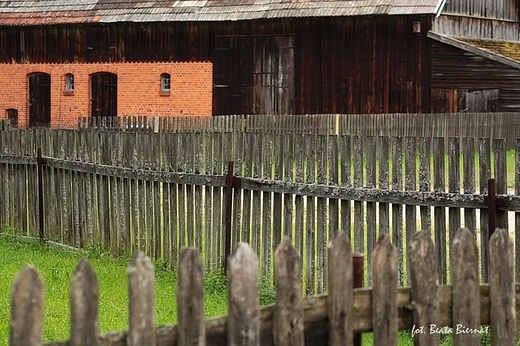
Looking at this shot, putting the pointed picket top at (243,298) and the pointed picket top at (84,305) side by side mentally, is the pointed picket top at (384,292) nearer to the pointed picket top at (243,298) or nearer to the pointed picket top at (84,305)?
the pointed picket top at (243,298)

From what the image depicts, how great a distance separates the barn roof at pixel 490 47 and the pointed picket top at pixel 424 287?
21200 mm

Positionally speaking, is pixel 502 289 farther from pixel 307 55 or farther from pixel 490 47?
pixel 490 47

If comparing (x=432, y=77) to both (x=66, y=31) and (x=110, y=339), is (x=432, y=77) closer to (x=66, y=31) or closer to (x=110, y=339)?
(x=66, y=31)

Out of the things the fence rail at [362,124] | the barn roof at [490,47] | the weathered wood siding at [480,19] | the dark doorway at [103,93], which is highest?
the weathered wood siding at [480,19]

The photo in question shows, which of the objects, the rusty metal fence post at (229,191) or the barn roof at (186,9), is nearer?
the rusty metal fence post at (229,191)

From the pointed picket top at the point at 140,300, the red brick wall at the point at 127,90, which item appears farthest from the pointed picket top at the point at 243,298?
the red brick wall at the point at 127,90

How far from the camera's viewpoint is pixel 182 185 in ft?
29.9

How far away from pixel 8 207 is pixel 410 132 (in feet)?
39.0

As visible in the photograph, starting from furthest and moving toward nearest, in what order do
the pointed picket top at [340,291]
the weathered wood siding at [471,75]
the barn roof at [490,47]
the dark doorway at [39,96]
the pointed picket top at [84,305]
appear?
the dark doorway at [39,96] < the weathered wood siding at [471,75] < the barn roof at [490,47] < the pointed picket top at [340,291] < the pointed picket top at [84,305]

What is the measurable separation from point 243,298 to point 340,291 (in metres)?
0.48

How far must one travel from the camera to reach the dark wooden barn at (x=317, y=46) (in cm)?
2519

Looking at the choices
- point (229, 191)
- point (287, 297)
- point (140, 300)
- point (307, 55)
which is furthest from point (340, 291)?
point (307, 55)

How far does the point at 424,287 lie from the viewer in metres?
3.91

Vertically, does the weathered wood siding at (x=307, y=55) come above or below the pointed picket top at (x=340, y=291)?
above
